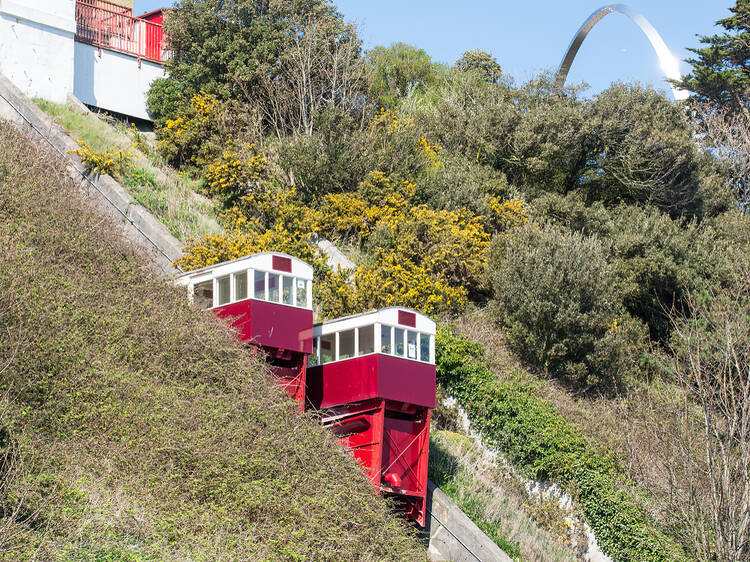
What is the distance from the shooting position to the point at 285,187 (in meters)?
33.9

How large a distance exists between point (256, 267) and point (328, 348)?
2412 millimetres

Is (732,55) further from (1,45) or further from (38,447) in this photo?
(38,447)

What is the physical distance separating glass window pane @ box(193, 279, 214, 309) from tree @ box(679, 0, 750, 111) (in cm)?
2683

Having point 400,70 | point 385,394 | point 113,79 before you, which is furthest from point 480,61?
point 385,394

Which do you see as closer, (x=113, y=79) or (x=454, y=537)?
(x=454, y=537)

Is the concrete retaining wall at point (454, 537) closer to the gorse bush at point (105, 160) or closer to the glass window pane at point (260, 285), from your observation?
the glass window pane at point (260, 285)

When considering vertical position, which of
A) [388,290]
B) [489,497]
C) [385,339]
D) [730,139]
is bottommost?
[489,497]

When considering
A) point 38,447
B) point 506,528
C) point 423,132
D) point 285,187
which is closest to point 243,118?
point 285,187

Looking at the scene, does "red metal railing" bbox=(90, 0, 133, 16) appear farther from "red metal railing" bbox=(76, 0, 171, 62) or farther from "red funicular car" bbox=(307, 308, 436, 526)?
"red funicular car" bbox=(307, 308, 436, 526)

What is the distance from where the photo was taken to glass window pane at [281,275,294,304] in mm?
22422

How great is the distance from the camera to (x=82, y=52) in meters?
35.6

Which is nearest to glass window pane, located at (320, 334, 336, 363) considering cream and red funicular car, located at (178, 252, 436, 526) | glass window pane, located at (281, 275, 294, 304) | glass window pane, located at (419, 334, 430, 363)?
cream and red funicular car, located at (178, 252, 436, 526)

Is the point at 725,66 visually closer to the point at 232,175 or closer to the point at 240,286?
the point at 232,175

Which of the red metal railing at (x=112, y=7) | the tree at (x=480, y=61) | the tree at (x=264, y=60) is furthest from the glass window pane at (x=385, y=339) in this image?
the tree at (x=480, y=61)
